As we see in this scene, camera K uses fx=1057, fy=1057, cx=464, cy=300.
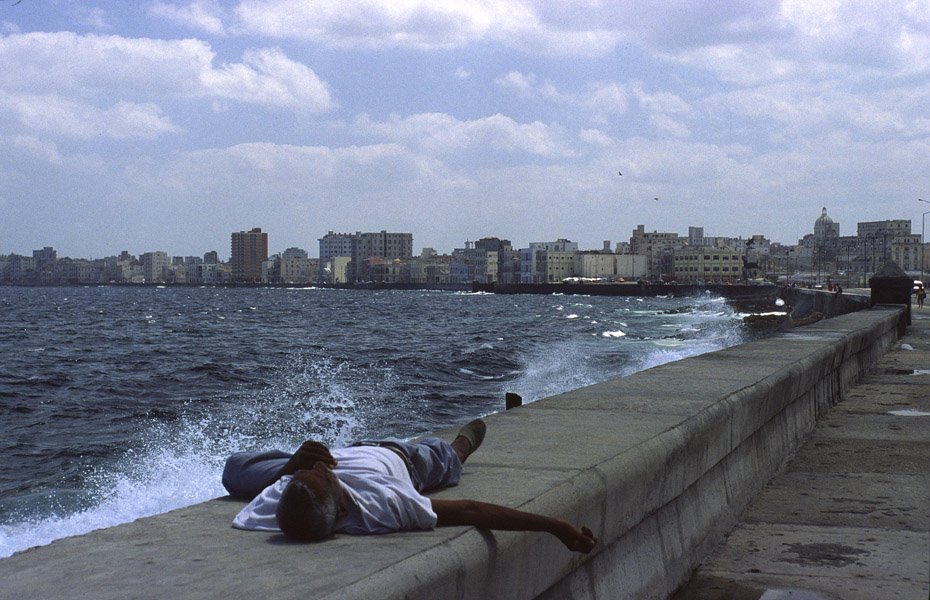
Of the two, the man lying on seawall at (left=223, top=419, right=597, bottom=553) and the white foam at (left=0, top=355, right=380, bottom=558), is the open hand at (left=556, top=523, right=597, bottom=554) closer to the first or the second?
the man lying on seawall at (left=223, top=419, right=597, bottom=553)

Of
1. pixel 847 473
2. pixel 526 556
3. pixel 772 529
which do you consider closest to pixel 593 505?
pixel 526 556

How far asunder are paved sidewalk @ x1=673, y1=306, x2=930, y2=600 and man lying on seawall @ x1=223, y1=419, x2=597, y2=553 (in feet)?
5.30

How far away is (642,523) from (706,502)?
118 cm

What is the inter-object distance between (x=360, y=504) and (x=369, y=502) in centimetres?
5

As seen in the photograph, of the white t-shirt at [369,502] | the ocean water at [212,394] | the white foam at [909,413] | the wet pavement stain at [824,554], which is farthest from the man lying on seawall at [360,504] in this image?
the ocean water at [212,394]

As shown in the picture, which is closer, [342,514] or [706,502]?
[342,514]

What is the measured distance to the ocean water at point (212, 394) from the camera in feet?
52.2

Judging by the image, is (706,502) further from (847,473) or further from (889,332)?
(889,332)

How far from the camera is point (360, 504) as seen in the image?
414cm

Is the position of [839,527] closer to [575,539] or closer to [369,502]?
[575,539]

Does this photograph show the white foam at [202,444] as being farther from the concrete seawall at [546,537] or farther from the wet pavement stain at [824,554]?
the wet pavement stain at [824,554]

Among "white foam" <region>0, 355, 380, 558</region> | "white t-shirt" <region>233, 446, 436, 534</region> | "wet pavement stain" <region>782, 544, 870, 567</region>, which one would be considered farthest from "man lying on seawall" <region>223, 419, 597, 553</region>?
"white foam" <region>0, 355, 380, 558</region>

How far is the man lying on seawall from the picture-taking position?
13.0 ft

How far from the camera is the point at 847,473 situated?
825 cm
